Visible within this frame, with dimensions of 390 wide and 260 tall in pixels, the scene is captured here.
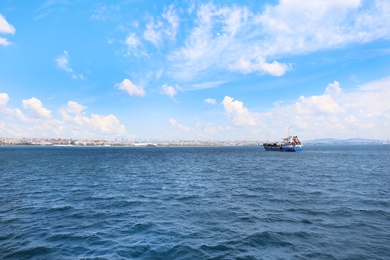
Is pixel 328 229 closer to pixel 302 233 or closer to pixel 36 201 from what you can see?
pixel 302 233

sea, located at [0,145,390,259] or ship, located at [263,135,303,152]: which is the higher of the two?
ship, located at [263,135,303,152]

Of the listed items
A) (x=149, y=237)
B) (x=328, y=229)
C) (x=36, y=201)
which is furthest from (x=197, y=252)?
(x=36, y=201)

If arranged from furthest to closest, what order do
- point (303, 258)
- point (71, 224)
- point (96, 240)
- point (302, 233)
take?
point (71, 224), point (302, 233), point (96, 240), point (303, 258)

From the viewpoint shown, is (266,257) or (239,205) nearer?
(266,257)

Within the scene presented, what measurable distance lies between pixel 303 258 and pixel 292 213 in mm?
10150

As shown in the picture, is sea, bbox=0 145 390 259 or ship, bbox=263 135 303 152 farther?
ship, bbox=263 135 303 152

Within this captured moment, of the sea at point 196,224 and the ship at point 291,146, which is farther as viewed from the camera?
the ship at point 291,146

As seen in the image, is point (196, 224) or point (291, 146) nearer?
point (196, 224)

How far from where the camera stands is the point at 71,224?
2195 centimetres

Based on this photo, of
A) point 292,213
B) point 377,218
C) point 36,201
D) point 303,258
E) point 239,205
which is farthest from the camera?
point 36,201

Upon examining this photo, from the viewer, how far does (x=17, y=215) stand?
Result: 24.8 metres

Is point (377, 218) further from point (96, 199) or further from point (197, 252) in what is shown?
point (96, 199)

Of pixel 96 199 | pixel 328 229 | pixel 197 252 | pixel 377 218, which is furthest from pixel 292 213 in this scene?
pixel 96 199

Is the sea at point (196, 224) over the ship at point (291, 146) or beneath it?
beneath
